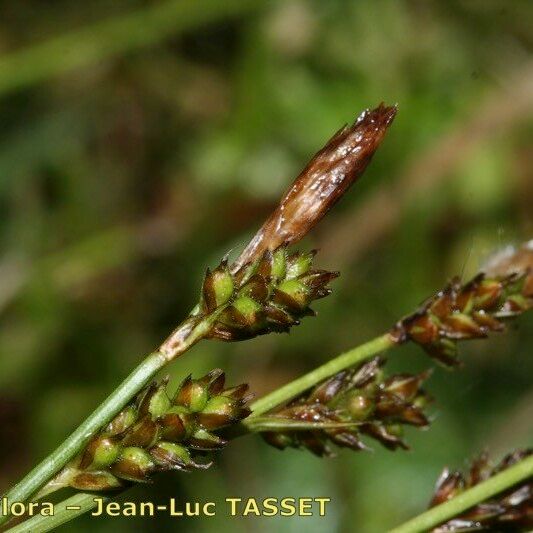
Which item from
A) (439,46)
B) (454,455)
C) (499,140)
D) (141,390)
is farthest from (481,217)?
(141,390)

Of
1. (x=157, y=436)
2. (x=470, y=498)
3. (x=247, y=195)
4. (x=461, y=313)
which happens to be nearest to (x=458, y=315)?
(x=461, y=313)

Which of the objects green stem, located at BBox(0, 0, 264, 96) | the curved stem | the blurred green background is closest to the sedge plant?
the curved stem

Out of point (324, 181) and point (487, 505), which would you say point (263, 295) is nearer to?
point (324, 181)

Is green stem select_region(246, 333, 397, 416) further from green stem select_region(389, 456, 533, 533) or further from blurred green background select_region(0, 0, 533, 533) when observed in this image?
blurred green background select_region(0, 0, 533, 533)

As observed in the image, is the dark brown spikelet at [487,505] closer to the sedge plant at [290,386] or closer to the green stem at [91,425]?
the sedge plant at [290,386]

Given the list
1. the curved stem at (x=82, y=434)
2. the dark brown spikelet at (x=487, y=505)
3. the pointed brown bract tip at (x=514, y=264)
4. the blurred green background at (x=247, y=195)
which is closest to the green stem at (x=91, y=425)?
the curved stem at (x=82, y=434)
